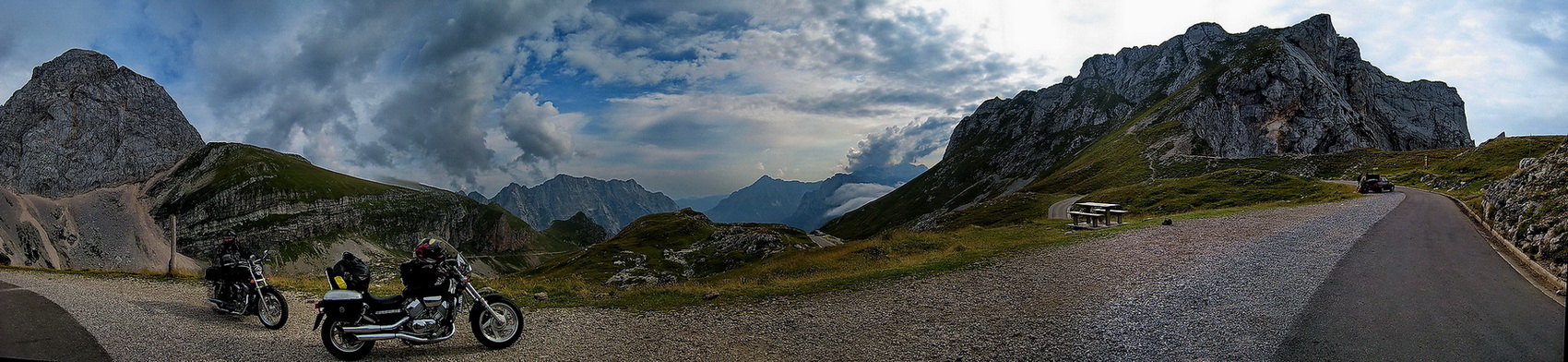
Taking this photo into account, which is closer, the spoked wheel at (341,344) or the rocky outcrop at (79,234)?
the spoked wheel at (341,344)

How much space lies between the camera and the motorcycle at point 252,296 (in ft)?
49.9

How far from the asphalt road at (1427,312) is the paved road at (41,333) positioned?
76.1ft

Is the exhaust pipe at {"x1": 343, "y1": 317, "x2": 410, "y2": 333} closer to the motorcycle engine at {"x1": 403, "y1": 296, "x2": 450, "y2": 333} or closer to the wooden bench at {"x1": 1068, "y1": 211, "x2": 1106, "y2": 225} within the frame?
the motorcycle engine at {"x1": 403, "y1": 296, "x2": 450, "y2": 333}

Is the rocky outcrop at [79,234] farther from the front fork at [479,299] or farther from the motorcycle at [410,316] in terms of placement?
the front fork at [479,299]

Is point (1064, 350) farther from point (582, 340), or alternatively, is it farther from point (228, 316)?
point (228, 316)

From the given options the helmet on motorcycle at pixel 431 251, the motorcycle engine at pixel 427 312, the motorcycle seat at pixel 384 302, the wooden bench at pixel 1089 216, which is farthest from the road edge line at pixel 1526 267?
the motorcycle seat at pixel 384 302

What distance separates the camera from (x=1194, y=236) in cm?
2795

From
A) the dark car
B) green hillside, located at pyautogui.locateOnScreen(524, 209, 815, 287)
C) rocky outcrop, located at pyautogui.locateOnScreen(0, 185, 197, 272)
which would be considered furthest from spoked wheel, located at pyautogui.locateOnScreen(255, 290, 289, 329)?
rocky outcrop, located at pyautogui.locateOnScreen(0, 185, 197, 272)

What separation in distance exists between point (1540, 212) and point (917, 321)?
68.6ft

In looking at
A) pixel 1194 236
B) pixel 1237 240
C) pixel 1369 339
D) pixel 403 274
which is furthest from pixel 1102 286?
pixel 403 274

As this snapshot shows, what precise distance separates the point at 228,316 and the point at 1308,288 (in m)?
28.7

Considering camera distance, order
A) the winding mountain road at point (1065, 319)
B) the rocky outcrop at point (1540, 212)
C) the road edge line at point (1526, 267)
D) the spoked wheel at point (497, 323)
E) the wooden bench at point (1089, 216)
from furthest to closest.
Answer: the wooden bench at point (1089, 216)
the rocky outcrop at point (1540, 212)
the road edge line at point (1526, 267)
the spoked wheel at point (497, 323)
the winding mountain road at point (1065, 319)

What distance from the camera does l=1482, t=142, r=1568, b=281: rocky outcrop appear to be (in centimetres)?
1580

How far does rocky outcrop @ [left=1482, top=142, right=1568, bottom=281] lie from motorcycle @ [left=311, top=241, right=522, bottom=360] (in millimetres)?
23739
